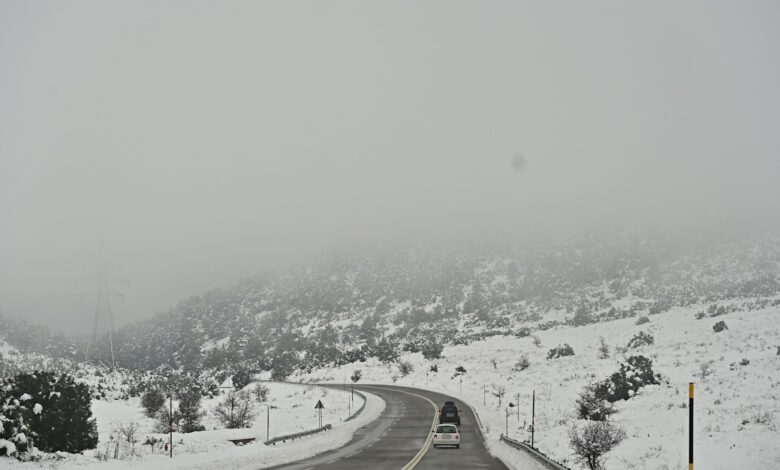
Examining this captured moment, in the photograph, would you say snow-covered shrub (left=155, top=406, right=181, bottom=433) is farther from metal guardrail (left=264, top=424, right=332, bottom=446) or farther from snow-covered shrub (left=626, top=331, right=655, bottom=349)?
snow-covered shrub (left=626, top=331, right=655, bottom=349)

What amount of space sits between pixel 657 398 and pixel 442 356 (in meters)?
55.4

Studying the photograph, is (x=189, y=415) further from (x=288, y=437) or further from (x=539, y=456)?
(x=539, y=456)

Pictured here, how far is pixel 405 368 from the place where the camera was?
87.9 m

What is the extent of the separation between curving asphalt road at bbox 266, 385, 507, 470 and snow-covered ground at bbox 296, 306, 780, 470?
52.5 inches

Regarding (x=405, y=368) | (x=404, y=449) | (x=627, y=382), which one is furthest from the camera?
(x=405, y=368)

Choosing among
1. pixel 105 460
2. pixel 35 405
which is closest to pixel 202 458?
pixel 105 460

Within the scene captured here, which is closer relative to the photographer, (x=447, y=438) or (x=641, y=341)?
(x=447, y=438)

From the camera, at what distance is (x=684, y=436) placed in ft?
84.9

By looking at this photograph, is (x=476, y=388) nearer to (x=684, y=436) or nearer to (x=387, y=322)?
(x=684, y=436)

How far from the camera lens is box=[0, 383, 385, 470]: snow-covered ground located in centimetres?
2041

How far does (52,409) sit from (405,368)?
222ft

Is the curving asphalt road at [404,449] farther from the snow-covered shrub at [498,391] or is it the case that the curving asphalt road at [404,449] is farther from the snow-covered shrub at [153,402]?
the snow-covered shrub at [153,402]

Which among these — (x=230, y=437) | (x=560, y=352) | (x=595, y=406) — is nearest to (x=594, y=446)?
(x=595, y=406)

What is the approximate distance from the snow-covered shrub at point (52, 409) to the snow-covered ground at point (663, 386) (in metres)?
16.5
